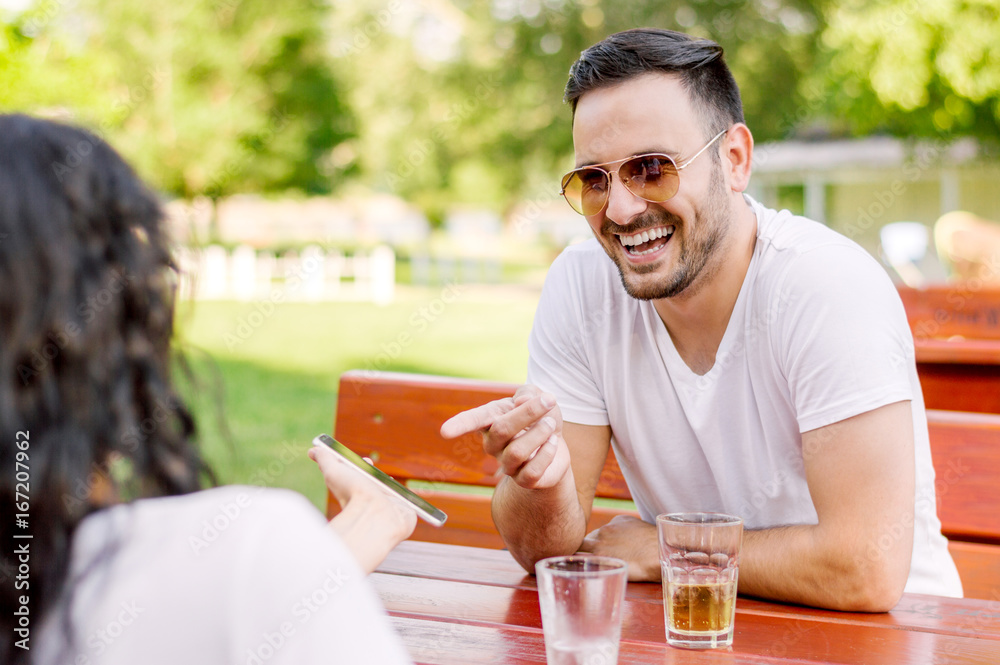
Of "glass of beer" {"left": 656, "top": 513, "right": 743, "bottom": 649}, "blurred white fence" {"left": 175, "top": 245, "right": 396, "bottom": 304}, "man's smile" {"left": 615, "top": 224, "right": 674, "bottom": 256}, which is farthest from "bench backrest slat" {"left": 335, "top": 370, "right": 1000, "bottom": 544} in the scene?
"blurred white fence" {"left": 175, "top": 245, "right": 396, "bottom": 304}

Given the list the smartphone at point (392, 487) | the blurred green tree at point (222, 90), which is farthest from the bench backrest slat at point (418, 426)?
the blurred green tree at point (222, 90)

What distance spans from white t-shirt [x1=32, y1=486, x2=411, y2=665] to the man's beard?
1.42 m

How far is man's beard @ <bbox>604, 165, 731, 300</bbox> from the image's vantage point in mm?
2199

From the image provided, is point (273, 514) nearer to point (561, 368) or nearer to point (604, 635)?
point (604, 635)

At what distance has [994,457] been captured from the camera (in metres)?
2.37

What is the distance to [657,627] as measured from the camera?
1.61 meters

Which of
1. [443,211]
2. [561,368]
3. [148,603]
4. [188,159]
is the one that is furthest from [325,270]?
[443,211]

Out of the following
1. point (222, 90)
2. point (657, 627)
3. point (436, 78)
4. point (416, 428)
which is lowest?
point (657, 627)

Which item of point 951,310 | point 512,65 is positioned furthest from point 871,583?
point 512,65

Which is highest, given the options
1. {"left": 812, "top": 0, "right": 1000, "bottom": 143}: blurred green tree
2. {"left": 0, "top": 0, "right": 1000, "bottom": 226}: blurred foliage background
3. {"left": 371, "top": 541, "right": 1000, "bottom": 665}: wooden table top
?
{"left": 0, "top": 0, "right": 1000, "bottom": 226}: blurred foliage background

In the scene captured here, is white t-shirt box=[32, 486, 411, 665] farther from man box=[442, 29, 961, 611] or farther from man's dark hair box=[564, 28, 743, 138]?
man's dark hair box=[564, 28, 743, 138]

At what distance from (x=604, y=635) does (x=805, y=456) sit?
2.60 feet

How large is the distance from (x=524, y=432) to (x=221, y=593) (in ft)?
3.26

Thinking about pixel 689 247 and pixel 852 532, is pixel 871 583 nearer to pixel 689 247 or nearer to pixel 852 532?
pixel 852 532
